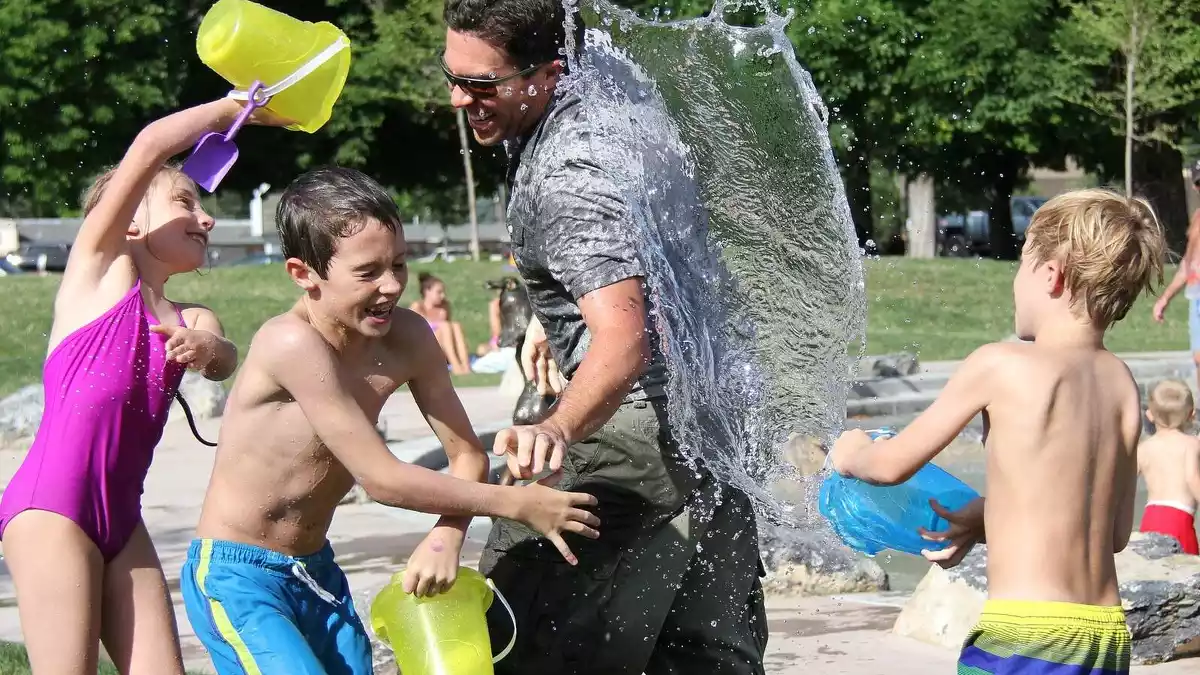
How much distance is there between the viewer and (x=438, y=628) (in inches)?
124

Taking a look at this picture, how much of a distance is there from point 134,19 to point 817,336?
90.6ft

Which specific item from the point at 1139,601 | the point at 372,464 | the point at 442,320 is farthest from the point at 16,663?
the point at 442,320

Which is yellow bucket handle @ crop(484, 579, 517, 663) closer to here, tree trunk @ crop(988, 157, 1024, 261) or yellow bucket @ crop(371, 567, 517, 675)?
yellow bucket @ crop(371, 567, 517, 675)

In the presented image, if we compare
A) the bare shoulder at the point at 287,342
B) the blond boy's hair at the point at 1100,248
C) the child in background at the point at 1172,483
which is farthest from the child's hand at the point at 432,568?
the child in background at the point at 1172,483

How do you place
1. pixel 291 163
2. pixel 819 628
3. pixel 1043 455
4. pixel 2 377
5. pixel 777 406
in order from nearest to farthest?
1. pixel 1043 455
2. pixel 777 406
3. pixel 819 628
4. pixel 2 377
5. pixel 291 163

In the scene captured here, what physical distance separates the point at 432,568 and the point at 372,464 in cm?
25

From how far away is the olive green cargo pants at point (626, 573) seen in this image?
3.43 meters

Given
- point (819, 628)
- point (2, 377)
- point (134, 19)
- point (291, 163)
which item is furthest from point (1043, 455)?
point (291, 163)

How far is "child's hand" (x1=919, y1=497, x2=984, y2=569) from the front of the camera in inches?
134

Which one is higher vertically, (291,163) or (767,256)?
(767,256)

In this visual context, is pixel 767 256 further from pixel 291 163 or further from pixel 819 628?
pixel 291 163

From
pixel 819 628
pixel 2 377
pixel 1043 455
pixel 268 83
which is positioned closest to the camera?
pixel 1043 455

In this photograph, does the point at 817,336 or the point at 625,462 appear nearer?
the point at 625,462

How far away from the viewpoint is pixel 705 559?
352 centimetres
